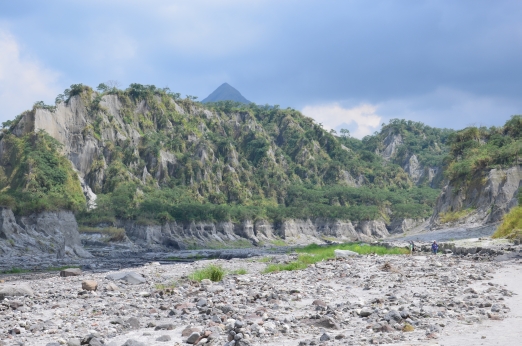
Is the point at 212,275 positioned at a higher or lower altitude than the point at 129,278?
higher

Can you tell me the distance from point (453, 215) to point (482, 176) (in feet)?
21.1

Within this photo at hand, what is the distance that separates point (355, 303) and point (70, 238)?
193ft

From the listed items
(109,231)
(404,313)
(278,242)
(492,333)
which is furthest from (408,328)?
(278,242)

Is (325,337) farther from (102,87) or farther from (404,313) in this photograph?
(102,87)

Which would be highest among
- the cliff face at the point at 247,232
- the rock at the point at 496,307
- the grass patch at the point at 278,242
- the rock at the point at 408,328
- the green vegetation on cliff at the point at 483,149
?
the green vegetation on cliff at the point at 483,149

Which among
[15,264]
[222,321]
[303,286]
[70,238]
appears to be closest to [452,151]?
[70,238]

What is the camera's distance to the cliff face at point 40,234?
5714cm

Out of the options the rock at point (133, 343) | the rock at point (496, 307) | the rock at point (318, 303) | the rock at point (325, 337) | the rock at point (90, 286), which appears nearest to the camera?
the rock at point (325, 337)

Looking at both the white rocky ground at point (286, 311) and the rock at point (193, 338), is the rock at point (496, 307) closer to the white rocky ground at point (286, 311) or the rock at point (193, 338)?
Answer: the white rocky ground at point (286, 311)

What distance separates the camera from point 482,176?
234 feet

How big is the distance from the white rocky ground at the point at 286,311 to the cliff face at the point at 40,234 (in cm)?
4146

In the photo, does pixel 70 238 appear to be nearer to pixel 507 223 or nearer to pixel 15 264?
pixel 15 264

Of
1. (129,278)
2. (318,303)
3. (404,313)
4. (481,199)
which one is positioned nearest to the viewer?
(404,313)

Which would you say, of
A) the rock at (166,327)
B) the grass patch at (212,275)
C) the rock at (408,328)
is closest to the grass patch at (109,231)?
the grass patch at (212,275)
